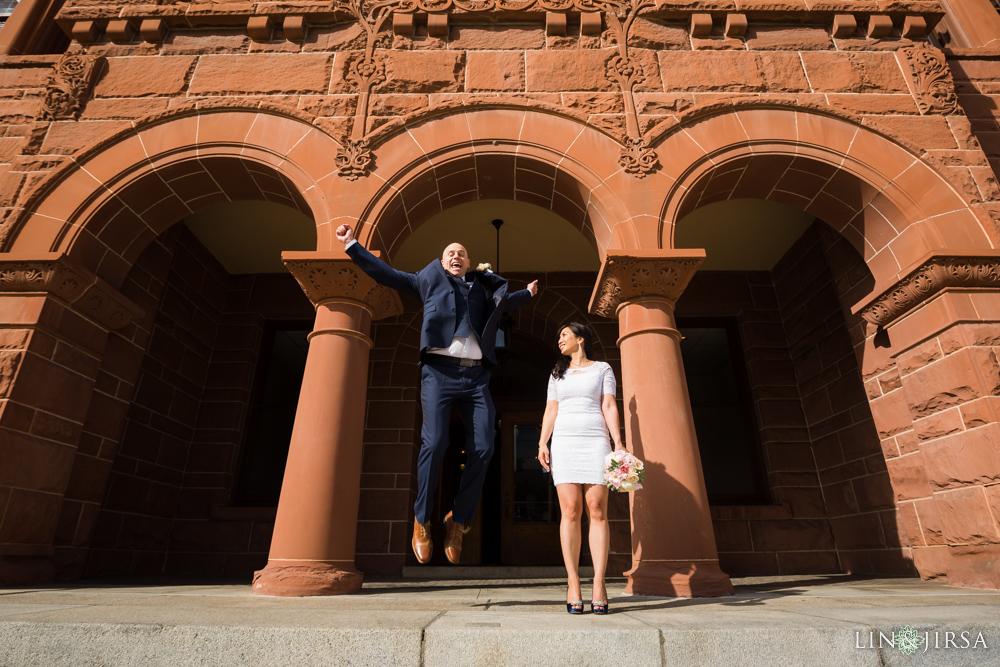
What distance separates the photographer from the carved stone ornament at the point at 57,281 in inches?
171

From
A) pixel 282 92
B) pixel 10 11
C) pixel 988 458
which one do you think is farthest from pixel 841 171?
pixel 10 11

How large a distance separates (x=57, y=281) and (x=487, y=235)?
421cm

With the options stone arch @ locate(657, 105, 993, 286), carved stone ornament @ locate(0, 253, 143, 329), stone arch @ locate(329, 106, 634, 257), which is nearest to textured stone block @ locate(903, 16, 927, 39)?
stone arch @ locate(657, 105, 993, 286)

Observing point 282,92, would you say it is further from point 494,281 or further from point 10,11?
point 10,11

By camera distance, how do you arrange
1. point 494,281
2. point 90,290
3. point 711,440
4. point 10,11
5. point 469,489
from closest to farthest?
point 469,489, point 494,281, point 90,290, point 10,11, point 711,440

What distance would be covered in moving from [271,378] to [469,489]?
19.7 feet

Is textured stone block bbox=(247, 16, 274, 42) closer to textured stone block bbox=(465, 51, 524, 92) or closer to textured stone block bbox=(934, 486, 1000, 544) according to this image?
textured stone block bbox=(465, 51, 524, 92)

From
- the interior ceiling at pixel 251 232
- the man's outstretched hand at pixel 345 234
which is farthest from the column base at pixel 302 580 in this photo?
the interior ceiling at pixel 251 232

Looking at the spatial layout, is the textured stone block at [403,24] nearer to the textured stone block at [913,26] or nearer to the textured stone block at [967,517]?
the textured stone block at [913,26]

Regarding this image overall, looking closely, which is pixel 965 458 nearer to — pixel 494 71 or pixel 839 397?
pixel 839 397

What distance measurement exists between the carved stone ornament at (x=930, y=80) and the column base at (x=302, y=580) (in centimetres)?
609

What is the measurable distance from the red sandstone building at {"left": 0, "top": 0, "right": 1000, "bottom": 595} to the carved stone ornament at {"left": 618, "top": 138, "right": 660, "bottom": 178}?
0.24ft

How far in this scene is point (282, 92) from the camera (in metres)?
5.08

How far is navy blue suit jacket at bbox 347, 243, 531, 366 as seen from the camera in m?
3.00
